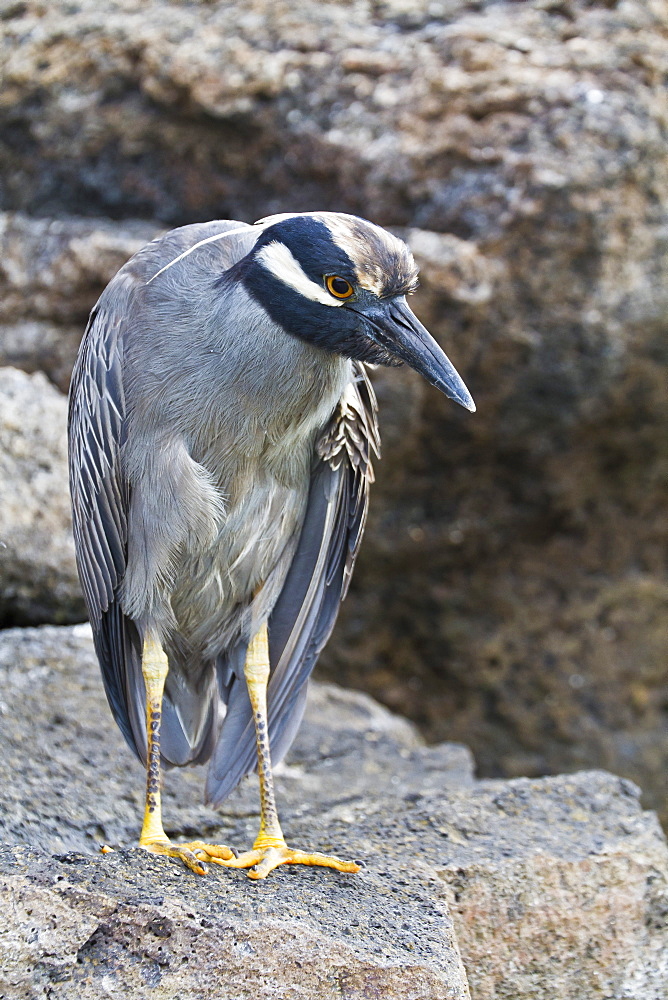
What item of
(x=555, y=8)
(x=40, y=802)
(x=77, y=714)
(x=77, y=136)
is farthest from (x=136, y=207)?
(x=40, y=802)

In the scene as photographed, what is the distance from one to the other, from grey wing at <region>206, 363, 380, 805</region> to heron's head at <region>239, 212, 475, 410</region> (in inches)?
16.6

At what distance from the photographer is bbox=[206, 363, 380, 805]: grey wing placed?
2.98 meters

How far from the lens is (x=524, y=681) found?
482 centimetres

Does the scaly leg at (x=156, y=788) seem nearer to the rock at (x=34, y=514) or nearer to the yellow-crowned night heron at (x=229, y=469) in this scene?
the yellow-crowned night heron at (x=229, y=469)

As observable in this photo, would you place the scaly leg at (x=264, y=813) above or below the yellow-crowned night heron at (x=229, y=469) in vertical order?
below

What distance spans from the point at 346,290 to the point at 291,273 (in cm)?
15

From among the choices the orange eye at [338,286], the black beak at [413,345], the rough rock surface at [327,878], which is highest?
the orange eye at [338,286]

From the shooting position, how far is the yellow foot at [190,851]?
2.49 m

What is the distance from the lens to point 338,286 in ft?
7.95

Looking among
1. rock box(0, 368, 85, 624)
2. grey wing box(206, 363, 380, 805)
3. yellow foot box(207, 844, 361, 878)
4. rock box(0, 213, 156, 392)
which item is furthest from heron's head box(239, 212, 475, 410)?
rock box(0, 213, 156, 392)

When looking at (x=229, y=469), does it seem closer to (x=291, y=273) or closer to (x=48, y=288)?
(x=291, y=273)

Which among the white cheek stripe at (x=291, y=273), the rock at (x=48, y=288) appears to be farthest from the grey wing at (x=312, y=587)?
the rock at (x=48, y=288)

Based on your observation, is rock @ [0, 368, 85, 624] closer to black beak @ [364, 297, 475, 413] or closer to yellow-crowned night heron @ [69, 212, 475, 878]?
yellow-crowned night heron @ [69, 212, 475, 878]

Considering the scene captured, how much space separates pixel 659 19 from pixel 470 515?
2.30m
